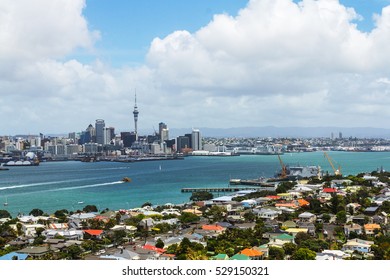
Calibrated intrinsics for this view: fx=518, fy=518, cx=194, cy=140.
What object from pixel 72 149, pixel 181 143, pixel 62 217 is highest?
pixel 181 143

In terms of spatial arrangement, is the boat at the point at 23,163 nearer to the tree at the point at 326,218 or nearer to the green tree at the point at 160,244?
the tree at the point at 326,218

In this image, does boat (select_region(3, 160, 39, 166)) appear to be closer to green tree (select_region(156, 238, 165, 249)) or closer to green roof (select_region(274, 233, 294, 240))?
green tree (select_region(156, 238, 165, 249))

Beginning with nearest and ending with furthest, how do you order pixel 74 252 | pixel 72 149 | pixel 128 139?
pixel 74 252 < pixel 72 149 < pixel 128 139

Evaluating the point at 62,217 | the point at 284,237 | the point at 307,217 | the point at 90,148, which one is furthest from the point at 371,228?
the point at 90,148

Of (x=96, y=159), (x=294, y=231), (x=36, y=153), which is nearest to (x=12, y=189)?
(x=294, y=231)

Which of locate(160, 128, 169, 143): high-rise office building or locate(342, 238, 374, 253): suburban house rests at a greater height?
locate(160, 128, 169, 143): high-rise office building

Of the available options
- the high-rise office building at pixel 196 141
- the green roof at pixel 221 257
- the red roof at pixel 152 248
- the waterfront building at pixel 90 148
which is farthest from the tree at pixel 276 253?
the high-rise office building at pixel 196 141

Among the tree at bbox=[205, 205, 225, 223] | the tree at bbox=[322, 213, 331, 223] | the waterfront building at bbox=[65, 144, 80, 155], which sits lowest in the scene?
the tree at bbox=[205, 205, 225, 223]

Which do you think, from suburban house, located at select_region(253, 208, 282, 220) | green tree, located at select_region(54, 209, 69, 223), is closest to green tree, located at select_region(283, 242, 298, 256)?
suburban house, located at select_region(253, 208, 282, 220)

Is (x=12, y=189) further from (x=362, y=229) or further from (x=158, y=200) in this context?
(x=362, y=229)

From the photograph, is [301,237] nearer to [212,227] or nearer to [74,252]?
[212,227]
